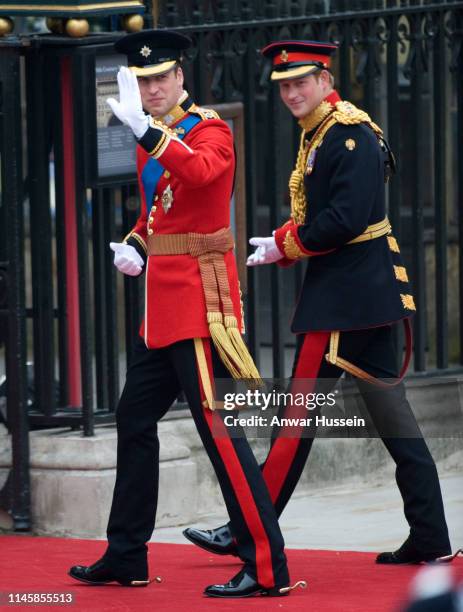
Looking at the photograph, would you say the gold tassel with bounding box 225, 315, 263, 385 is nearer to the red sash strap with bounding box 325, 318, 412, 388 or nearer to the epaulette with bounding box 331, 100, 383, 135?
the red sash strap with bounding box 325, 318, 412, 388

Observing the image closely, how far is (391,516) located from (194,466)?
0.87 metres

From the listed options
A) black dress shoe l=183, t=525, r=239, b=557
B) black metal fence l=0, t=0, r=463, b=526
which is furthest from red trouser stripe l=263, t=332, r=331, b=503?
black metal fence l=0, t=0, r=463, b=526

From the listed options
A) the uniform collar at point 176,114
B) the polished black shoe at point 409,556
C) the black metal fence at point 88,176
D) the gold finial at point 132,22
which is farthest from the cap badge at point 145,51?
the polished black shoe at point 409,556

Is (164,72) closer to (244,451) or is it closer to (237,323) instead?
(237,323)

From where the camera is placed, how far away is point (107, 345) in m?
6.30

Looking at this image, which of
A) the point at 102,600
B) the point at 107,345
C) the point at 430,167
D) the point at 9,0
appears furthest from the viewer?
the point at 430,167

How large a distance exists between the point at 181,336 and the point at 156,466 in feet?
1.47

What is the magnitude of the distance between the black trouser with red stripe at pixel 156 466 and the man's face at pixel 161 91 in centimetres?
74

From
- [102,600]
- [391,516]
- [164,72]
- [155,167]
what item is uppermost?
[164,72]

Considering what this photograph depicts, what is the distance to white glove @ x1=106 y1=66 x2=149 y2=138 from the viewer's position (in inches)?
178

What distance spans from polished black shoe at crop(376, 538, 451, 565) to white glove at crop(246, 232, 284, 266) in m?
1.09

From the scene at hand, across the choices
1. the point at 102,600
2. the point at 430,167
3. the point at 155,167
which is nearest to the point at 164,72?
the point at 155,167

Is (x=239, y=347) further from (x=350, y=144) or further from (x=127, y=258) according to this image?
(x=350, y=144)

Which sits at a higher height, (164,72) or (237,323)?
(164,72)
